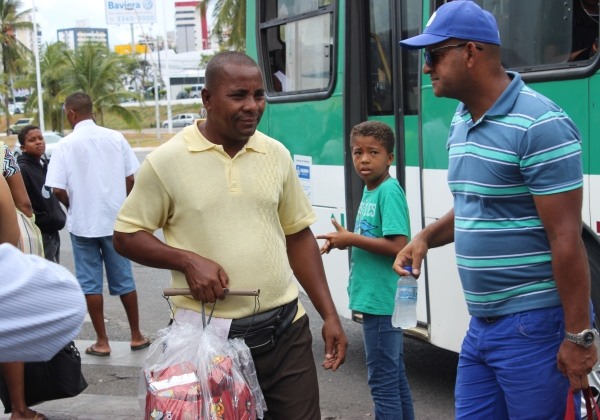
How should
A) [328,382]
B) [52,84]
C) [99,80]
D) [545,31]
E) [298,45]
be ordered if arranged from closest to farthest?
1. [545,31]
2. [328,382]
3. [298,45]
4. [99,80]
5. [52,84]

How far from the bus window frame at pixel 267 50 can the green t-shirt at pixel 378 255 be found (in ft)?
6.18

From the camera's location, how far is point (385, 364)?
4.55m

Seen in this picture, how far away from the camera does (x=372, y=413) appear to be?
223 inches

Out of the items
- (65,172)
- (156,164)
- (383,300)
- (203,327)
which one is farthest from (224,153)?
(65,172)

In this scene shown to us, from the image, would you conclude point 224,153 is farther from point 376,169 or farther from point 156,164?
point 376,169

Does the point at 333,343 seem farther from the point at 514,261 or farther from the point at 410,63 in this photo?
the point at 410,63

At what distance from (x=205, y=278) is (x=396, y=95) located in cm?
289

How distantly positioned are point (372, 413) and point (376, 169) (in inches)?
71.3

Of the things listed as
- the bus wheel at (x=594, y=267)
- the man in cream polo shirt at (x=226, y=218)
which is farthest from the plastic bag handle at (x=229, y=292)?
the bus wheel at (x=594, y=267)

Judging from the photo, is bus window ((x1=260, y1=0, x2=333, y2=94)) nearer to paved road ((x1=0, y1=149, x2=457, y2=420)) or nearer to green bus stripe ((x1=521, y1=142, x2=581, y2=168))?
paved road ((x1=0, y1=149, x2=457, y2=420))

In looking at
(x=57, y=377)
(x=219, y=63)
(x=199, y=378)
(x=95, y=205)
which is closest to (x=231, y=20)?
(x=95, y=205)

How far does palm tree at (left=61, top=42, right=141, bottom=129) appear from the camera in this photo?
47969 millimetres

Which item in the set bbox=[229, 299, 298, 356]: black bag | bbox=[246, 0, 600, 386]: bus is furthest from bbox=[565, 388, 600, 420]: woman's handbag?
bbox=[246, 0, 600, 386]: bus

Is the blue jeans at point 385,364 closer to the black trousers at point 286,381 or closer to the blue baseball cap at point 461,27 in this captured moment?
the black trousers at point 286,381
